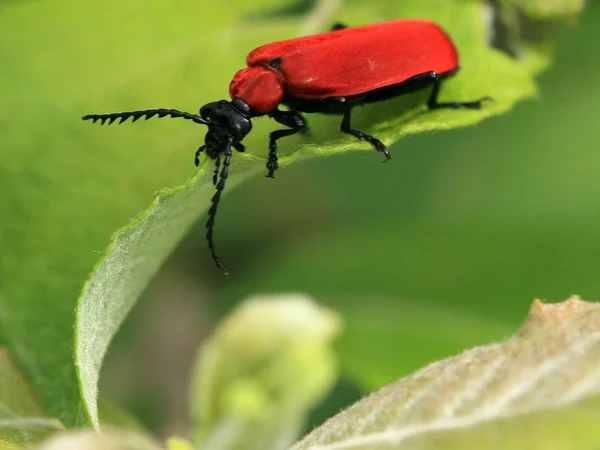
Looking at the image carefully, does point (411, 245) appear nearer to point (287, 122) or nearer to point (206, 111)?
point (287, 122)

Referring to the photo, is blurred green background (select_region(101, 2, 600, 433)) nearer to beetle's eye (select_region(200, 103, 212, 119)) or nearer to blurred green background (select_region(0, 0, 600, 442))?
blurred green background (select_region(0, 0, 600, 442))

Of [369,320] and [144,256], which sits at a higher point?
[144,256]

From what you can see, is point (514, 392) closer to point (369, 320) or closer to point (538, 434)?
point (538, 434)

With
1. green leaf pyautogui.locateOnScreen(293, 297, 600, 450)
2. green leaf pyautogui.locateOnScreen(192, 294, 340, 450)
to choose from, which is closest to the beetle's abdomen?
green leaf pyautogui.locateOnScreen(192, 294, 340, 450)

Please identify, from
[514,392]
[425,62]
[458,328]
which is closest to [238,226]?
[458,328]

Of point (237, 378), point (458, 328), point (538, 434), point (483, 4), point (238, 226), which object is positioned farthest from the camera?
point (238, 226)

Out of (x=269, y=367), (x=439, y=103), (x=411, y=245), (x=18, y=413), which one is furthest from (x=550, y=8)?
(x=18, y=413)

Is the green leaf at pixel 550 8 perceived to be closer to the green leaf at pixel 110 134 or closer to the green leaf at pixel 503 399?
the green leaf at pixel 110 134
